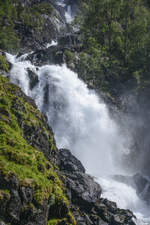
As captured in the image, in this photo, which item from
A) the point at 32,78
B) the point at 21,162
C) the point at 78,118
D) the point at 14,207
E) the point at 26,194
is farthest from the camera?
the point at 32,78

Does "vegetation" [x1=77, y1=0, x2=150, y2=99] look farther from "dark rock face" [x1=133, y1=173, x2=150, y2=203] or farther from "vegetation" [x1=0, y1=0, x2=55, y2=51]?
"dark rock face" [x1=133, y1=173, x2=150, y2=203]

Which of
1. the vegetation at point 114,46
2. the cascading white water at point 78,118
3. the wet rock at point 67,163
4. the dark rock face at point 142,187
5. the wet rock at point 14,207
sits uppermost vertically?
the vegetation at point 114,46

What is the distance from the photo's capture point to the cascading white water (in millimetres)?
28078

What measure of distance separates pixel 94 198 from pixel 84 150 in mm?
12595

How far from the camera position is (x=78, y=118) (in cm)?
3020

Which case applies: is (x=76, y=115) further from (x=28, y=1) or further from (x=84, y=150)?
(x=28, y=1)

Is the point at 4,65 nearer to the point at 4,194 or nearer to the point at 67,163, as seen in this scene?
the point at 67,163

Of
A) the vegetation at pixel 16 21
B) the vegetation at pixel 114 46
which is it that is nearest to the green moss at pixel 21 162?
the vegetation at pixel 114 46

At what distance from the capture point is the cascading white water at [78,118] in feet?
92.1

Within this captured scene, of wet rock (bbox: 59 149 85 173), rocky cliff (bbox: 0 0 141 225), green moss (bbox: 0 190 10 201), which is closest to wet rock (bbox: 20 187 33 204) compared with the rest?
rocky cliff (bbox: 0 0 141 225)

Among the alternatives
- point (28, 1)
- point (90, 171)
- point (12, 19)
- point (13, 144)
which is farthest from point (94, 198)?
point (28, 1)

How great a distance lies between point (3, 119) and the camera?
12.1 meters

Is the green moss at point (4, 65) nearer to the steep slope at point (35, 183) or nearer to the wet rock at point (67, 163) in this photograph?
the steep slope at point (35, 183)

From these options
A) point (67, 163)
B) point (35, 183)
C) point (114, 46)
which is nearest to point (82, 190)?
point (67, 163)
